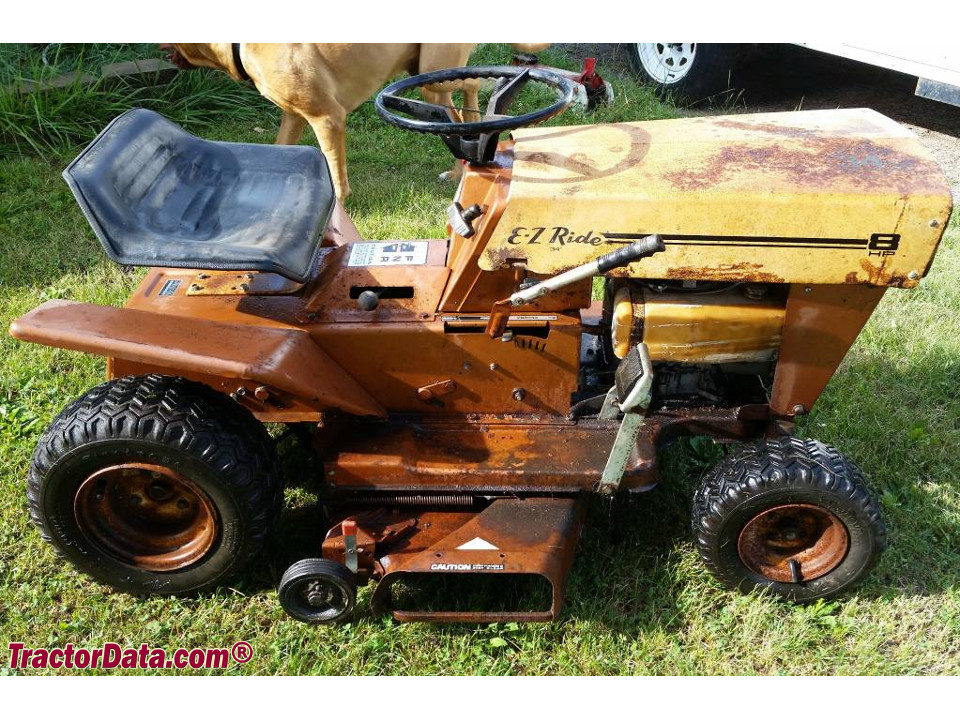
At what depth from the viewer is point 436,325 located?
2939 mm

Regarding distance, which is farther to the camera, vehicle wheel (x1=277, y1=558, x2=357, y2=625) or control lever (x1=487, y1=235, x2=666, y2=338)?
vehicle wheel (x1=277, y1=558, x2=357, y2=625)

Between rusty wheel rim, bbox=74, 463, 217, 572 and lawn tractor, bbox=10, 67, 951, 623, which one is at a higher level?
lawn tractor, bbox=10, 67, 951, 623

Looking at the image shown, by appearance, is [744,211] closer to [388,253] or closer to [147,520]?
[388,253]

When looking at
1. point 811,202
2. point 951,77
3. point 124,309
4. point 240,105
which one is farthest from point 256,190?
point 951,77

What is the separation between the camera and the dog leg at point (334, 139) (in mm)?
4906

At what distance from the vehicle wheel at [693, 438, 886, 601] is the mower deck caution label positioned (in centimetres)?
128

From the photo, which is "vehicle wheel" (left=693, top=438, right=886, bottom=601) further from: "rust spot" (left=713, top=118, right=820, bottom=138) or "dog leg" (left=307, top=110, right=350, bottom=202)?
"dog leg" (left=307, top=110, right=350, bottom=202)

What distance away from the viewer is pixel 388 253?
3273 millimetres

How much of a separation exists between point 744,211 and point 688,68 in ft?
16.6

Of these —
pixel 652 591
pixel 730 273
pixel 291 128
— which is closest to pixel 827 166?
pixel 730 273

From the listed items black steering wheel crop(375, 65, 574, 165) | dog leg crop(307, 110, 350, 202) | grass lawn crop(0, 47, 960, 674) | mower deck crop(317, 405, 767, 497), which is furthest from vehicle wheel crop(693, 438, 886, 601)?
dog leg crop(307, 110, 350, 202)

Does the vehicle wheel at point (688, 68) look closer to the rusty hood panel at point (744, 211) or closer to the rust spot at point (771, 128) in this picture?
the rust spot at point (771, 128)

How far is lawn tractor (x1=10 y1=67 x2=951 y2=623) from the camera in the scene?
104 inches
